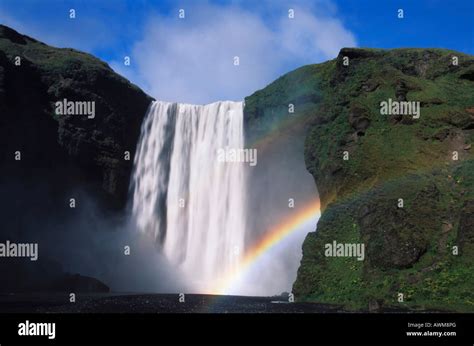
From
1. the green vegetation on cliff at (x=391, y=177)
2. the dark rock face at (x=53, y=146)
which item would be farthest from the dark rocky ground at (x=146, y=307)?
the dark rock face at (x=53, y=146)

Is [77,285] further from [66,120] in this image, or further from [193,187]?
[66,120]

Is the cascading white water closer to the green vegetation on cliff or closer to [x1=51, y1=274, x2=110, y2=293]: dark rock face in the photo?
the green vegetation on cliff

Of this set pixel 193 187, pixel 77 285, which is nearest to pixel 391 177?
pixel 193 187

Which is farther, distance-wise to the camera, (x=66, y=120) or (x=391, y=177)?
(x=66, y=120)

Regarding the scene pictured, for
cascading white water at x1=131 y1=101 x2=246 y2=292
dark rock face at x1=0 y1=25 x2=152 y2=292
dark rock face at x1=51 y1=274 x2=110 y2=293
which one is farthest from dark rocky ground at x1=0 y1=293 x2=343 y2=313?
cascading white water at x1=131 y1=101 x2=246 y2=292

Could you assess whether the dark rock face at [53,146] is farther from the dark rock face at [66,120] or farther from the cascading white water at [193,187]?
the cascading white water at [193,187]
